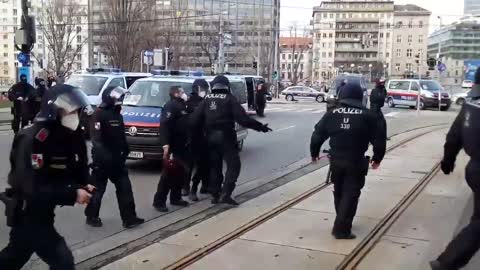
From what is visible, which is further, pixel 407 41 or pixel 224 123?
pixel 407 41

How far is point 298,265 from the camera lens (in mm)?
5027

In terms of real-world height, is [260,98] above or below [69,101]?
below

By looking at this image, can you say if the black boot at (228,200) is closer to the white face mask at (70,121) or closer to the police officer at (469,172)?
the police officer at (469,172)

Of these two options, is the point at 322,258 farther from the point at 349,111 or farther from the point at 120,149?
the point at 120,149

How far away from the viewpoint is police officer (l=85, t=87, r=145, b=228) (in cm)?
615

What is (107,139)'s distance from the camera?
6188 millimetres

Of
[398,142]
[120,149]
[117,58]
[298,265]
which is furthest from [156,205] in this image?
[117,58]

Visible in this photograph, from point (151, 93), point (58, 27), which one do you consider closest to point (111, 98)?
point (151, 93)

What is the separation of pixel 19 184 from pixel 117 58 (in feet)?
119

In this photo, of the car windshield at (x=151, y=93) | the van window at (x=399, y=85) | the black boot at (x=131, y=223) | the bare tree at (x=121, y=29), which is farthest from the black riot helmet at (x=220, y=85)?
the bare tree at (x=121, y=29)

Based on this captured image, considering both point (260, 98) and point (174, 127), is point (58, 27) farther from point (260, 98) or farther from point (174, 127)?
point (174, 127)

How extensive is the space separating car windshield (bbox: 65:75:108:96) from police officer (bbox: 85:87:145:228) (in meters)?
10.5

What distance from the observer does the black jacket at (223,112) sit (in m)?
7.15

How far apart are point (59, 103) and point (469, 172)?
119 inches
